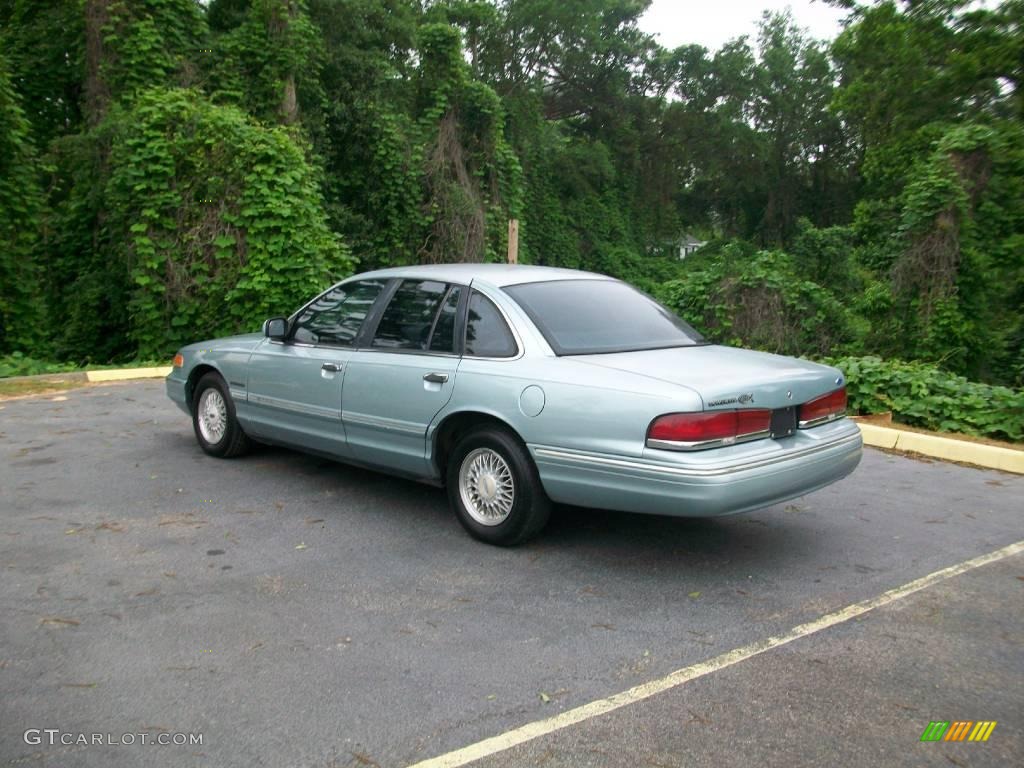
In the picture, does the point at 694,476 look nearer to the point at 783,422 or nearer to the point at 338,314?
the point at 783,422

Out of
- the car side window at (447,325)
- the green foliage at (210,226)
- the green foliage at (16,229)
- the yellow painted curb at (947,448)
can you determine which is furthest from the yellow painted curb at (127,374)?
the yellow painted curb at (947,448)

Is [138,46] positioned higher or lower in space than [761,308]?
higher

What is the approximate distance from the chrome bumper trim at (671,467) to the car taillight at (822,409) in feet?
0.47

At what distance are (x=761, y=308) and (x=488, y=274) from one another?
7474 mm

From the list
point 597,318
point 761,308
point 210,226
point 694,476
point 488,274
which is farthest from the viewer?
point 210,226

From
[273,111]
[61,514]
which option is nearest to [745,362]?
[61,514]

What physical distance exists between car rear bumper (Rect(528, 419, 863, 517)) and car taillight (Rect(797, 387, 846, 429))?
7cm

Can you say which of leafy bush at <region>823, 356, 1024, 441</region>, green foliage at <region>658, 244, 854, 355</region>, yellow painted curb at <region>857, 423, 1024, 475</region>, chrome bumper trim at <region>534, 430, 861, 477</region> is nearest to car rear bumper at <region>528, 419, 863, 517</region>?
chrome bumper trim at <region>534, 430, 861, 477</region>

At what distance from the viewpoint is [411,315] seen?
5766 millimetres

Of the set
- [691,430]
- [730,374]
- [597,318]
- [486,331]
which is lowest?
[691,430]

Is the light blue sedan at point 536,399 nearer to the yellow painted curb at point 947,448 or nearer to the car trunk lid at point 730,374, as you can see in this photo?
the car trunk lid at point 730,374

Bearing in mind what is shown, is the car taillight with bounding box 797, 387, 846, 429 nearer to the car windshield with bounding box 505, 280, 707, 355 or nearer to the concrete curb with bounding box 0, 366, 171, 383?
the car windshield with bounding box 505, 280, 707, 355

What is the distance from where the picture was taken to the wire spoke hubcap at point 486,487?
5.02 m

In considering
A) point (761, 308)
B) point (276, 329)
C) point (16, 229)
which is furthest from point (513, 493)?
point (16, 229)
